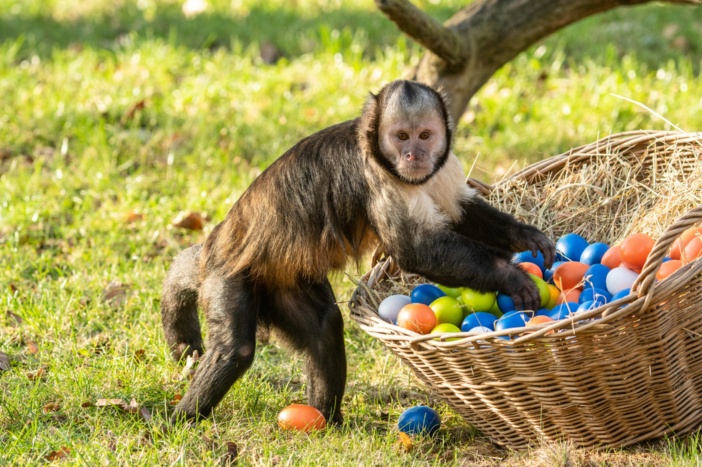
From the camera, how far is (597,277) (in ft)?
12.2

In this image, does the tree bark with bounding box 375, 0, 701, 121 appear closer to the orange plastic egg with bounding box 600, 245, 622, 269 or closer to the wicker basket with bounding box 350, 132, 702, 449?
the orange plastic egg with bounding box 600, 245, 622, 269

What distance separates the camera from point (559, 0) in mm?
5176

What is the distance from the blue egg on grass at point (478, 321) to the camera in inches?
139

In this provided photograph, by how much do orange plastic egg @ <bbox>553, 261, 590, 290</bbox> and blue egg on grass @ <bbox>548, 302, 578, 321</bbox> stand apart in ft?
0.84

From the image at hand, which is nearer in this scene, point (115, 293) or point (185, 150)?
point (115, 293)

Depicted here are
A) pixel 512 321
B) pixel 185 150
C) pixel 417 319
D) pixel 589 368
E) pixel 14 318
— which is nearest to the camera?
pixel 589 368

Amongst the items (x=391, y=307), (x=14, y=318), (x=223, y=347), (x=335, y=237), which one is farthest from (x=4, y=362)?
(x=391, y=307)

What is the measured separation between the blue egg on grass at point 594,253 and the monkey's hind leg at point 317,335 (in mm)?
1119

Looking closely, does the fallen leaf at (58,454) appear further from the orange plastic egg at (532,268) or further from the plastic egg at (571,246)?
the plastic egg at (571,246)

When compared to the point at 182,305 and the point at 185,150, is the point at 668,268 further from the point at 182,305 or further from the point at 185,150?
the point at 185,150

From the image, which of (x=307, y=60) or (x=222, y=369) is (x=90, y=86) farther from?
(x=222, y=369)

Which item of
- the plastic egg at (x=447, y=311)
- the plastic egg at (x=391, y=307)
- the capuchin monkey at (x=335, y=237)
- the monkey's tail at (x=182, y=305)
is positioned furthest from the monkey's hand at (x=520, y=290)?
the monkey's tail at (x=182, y=305)

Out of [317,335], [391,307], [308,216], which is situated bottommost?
[317,335]

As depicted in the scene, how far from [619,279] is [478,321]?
59cm
